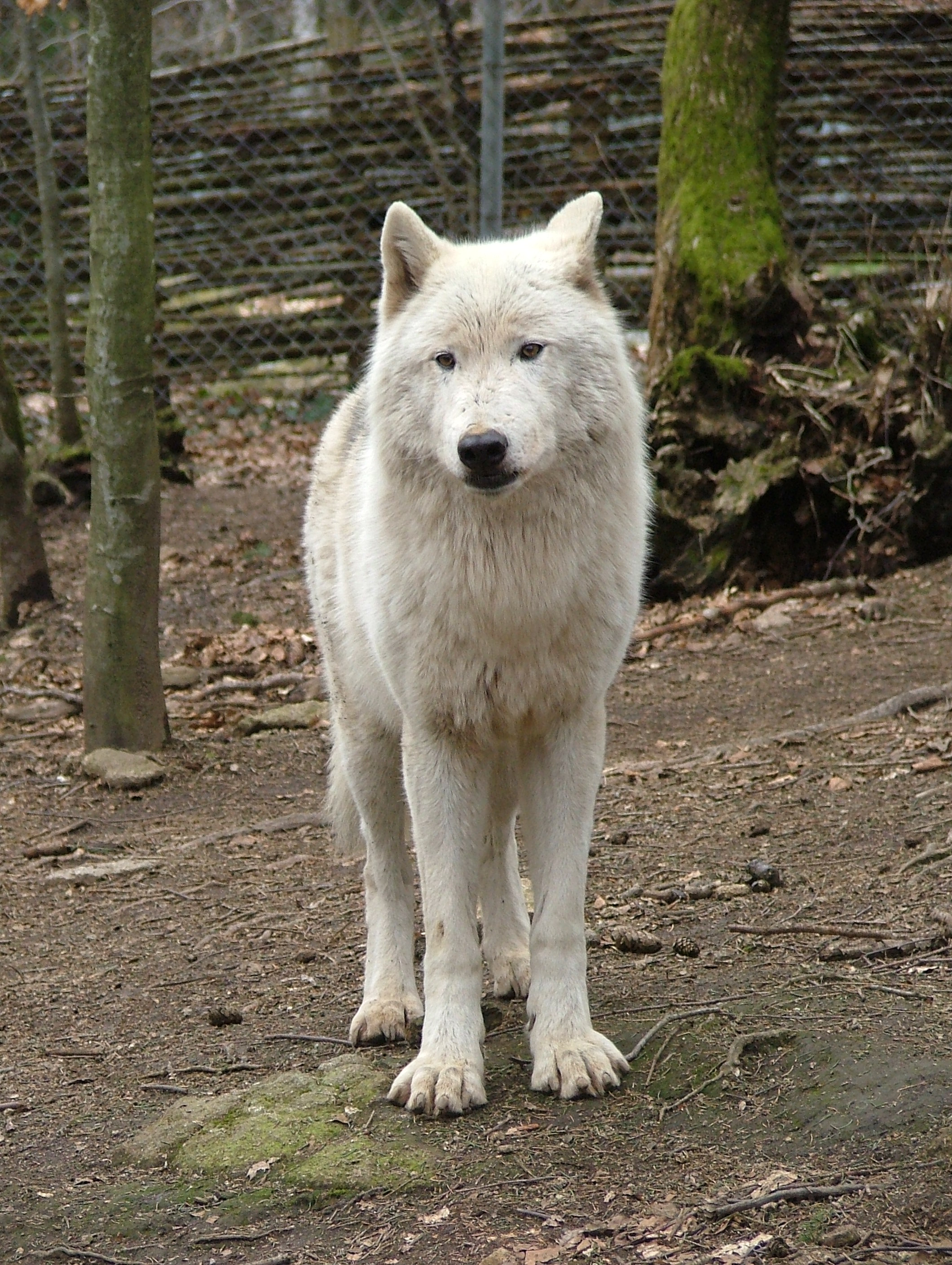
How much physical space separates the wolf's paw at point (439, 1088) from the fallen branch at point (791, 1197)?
70 centimetres

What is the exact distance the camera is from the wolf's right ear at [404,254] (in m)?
3.30

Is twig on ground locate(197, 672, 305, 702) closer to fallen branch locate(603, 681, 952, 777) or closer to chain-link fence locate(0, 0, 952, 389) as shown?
fallen branch locate(603, 681, 952, 777)

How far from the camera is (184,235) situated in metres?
10.4

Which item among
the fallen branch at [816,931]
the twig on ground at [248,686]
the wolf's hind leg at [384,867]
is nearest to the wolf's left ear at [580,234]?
the wolf's hind leg at [384,867]

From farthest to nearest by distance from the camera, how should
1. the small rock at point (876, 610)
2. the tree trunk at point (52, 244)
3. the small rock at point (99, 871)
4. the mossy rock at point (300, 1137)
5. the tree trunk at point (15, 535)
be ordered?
the tree trunk at point (52, 244)
the tree trunk at point (15, 535)
the small rock at point (876, 610)
the small rock at point (99, 871)
the mossy rock at point (300, 1137)

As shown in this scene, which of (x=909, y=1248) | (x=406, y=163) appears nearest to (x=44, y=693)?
(x=406, y=163)

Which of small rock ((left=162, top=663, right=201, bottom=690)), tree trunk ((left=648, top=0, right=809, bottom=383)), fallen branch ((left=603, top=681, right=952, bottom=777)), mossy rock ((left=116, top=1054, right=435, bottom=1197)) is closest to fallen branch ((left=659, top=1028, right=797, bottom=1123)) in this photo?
mossy rock ((left=116, top=1054, right=435, bottom=1197))

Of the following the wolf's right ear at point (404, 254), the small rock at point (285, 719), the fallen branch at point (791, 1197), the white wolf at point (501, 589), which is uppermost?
the wolf's right ear at point (404, 254)

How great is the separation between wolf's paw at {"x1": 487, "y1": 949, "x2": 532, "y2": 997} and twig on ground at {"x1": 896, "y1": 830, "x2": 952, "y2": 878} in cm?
112

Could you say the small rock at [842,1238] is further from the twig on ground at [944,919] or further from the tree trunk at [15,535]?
the tree trunk at [15,535]

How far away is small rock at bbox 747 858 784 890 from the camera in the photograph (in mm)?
4055

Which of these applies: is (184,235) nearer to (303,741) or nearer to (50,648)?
(50,648)

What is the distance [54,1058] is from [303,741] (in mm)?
2786

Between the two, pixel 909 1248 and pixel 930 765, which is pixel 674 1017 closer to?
pixel 909 1248
